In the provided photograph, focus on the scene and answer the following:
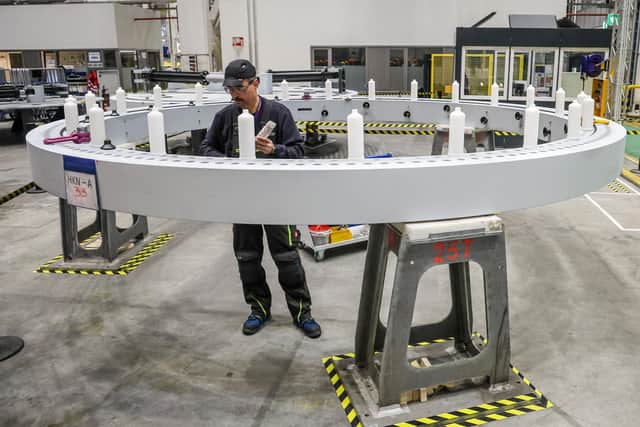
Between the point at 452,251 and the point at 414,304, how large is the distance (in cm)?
36

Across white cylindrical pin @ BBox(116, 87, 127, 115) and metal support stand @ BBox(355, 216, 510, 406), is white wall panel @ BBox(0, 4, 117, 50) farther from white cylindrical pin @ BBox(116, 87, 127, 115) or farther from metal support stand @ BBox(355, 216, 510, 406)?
metal support stand @ BBox(355, 216, 510, 406)

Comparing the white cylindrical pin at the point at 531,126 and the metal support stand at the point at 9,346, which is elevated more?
the white cylindrical pin at the point at 531,126

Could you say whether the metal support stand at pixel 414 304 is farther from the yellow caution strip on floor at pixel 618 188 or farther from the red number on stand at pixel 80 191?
the yellow caution strip on floor at pixel 618 188

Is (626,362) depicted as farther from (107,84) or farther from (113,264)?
(107,84)

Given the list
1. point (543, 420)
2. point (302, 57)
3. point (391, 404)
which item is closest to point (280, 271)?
point (391, 404)

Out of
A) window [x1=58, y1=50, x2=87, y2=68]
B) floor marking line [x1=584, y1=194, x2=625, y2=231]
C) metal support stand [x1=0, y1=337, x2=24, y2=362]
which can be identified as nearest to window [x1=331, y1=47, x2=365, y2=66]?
window [x1=58, y1=50, x2=87, y2=68]

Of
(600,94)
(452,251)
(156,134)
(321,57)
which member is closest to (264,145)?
(156,134)

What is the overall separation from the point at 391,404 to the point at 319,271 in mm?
2081

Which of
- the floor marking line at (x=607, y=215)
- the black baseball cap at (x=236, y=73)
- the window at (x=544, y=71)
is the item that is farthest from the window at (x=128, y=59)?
the black baseball cap at (x=236, y=73)

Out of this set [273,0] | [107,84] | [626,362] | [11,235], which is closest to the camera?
[626,362]

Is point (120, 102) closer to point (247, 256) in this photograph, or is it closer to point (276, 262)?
point (247, 256)

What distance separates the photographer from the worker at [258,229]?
320 cm

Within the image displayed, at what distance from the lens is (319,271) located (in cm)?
483

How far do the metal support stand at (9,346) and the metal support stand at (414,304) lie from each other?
81.6 inches
